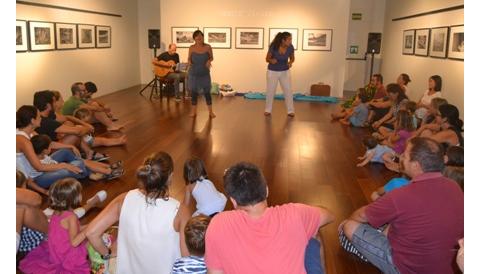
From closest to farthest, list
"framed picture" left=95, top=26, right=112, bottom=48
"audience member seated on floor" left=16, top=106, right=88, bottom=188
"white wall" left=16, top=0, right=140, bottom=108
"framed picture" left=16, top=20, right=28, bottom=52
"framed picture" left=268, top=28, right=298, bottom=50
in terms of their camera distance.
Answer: "audience member seated on floor" left=16, top=106, right=88, bottom=188
"framed picture" left=16, top=20, right=28, bottom=52
"white wall" left=16, top=0, right=140, bottom=108
"framed picture" left=95, top=26, right=112, bottom=48
"framed picture" left=268, top=28, right=298, bottom=50

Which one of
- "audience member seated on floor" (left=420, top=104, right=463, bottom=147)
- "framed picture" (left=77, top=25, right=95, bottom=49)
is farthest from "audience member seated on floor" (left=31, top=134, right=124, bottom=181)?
"framed picture" (left=77, top=25, right=95, bottom=49)

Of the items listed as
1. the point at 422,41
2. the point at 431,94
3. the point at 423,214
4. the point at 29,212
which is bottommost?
the point at 29,212

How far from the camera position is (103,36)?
39.7 feet

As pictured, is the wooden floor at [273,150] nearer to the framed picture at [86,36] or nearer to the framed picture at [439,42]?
the framed picture at [86,36]

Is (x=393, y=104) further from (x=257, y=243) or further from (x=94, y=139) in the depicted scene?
(x=257, y=243)

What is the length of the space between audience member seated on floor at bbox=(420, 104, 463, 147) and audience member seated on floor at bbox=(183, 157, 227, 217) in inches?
116

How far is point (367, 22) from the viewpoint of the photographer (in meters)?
13.9

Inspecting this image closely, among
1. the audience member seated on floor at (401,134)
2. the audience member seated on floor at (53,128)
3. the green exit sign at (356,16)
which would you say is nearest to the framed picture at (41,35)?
the audience member seated on floor at (53,128)

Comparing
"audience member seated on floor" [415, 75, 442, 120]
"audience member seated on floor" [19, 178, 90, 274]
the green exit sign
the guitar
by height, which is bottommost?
"audience member seated on floor" [19, 178, 90, 274]

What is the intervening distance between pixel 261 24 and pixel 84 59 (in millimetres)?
4983

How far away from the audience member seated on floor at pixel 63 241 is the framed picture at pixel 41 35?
6867mm

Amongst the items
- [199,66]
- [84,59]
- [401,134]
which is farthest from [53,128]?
[84,59]

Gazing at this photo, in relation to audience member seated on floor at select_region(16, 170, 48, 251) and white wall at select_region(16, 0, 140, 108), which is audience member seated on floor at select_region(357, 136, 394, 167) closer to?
audience member seated on floor at select_region(16, 170, 48, 251)

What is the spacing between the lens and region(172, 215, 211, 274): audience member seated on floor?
2123mm
